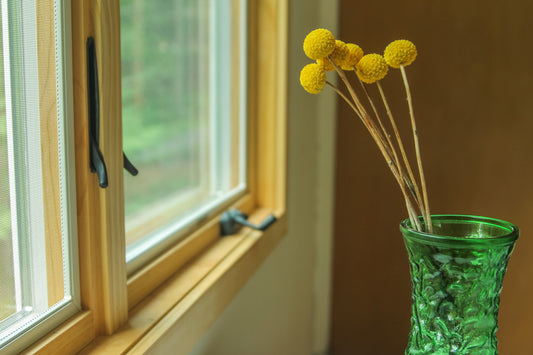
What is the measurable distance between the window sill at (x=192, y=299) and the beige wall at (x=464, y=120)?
2.45 feet

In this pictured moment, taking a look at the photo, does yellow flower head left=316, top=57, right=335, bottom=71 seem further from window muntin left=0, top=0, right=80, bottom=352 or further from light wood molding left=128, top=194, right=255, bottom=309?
light wood molding left=128, top=194, right=255, bottom=309

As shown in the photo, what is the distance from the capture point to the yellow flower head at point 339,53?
708 mm

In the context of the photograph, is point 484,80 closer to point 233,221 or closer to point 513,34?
point 513,34

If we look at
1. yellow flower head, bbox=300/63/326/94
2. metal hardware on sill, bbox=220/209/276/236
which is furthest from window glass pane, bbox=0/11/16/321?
metal hardware on sill, bbox=220/209/276/236

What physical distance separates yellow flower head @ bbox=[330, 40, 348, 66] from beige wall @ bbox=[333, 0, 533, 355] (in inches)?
47.1

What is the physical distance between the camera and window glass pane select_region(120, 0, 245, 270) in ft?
3.84

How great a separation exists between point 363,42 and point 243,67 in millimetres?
588

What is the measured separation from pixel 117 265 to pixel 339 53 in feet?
1.47

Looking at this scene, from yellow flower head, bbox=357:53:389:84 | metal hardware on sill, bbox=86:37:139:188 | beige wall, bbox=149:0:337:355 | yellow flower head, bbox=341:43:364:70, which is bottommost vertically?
beige wall, bbox=149:0:337:355

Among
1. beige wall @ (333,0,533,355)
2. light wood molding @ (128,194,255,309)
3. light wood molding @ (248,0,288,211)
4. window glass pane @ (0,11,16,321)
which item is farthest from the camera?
beige wall @ (333,0,533,355)

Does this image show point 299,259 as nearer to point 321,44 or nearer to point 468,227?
point 468,227

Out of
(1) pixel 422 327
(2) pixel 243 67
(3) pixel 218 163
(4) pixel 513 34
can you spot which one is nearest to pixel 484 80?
(4) pixel 513 34

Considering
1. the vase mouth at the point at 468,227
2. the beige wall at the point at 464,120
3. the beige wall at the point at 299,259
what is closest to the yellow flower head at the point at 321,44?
the vase mouth at the point at 468,227

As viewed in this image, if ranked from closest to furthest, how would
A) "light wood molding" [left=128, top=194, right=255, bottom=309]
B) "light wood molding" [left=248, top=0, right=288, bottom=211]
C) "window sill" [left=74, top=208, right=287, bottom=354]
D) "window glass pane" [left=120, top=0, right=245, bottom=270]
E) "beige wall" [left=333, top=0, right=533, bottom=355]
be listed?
"window sill" [left=74, top=208, right=287, bottom=354] → "light wood molding" [left=128, top=194, right=255, bottom=309] → "window glass pane" [left=120, top=0, right=245, bottom=270] → "light wood molding" [left=248, top=0, right=288, bottom=211] → "beige wall" [left=333, top=0, right=533, bottom=355]
